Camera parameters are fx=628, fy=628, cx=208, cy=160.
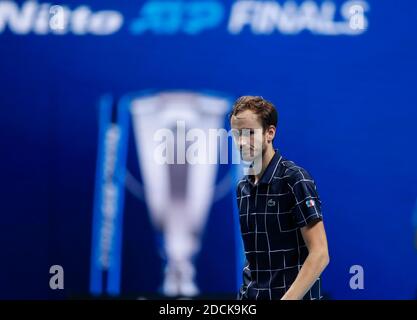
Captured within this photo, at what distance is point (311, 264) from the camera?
1876 mm

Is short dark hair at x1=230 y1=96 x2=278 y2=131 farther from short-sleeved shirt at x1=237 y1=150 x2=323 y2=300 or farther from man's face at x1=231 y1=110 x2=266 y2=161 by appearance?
short-sleeved shirt at x1=237 y1=150 x2=323 y2=300

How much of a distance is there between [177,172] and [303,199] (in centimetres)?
146

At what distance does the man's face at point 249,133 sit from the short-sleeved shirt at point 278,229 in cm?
9

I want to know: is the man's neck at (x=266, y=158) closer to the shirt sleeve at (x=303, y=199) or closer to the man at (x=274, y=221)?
the man at (x=274, y=221)

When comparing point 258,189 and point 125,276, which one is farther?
point 125,276

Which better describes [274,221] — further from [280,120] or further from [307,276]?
[280,120]

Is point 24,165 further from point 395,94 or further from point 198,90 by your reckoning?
point 395,94

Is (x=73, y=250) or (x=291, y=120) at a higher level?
(x=291, y=120)

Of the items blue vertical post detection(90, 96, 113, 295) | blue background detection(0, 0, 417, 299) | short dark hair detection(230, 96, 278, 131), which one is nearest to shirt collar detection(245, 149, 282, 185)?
short dark hair detection(230, 96, 278, 131)

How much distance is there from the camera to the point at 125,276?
3.32m

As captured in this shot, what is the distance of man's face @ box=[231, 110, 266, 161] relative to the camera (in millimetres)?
2061
